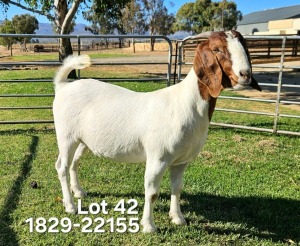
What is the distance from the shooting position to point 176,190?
11.8ft

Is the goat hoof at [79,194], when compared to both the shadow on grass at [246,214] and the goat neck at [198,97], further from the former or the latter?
the goat neck at [198,97]

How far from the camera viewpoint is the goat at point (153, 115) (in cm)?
272

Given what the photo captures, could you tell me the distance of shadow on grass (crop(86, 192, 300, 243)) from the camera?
3.53m

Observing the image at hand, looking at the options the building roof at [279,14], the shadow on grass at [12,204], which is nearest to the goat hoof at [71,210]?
the shadow on grass at [12,204]

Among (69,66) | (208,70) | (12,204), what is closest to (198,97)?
(208,70)

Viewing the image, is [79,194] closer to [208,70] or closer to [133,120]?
[133,120]

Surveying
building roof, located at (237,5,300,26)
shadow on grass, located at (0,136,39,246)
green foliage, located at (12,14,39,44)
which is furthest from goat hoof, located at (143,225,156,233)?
building roof, located at (237,5,300,26)

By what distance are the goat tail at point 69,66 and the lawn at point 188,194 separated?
140 centimetres

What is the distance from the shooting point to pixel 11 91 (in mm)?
11391

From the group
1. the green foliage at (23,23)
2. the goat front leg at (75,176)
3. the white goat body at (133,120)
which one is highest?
the green foliage at (23,23)

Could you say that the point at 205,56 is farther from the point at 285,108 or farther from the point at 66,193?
the point at 285,108

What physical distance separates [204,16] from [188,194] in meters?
74.6

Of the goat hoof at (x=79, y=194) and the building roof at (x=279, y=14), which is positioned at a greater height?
the building roof at (x=279, y=14)

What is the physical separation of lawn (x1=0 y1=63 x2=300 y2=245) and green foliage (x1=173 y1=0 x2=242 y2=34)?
69502 millimetres
